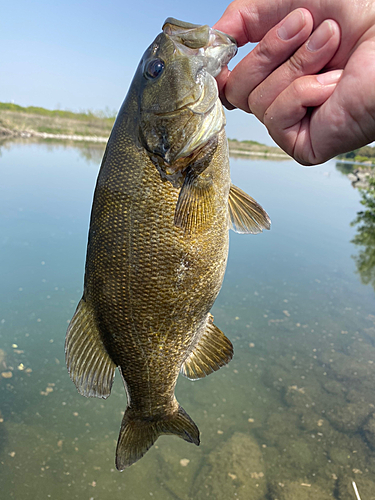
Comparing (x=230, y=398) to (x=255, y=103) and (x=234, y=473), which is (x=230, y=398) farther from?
(x=255, y=103)

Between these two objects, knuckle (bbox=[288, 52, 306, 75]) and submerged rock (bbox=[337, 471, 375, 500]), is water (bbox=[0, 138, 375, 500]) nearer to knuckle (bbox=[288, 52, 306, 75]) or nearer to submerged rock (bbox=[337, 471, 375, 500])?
submerged rock (bbox=[337, 471, 375, 500])

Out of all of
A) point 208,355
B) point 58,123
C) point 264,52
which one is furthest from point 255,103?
point 58,123

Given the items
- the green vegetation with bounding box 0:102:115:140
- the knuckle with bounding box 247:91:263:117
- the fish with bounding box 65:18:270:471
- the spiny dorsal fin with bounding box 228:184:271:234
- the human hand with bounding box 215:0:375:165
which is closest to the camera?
the human hand with bounding box 215:0:375:165

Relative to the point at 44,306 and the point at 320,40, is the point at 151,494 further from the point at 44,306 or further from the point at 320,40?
the point at 320,40

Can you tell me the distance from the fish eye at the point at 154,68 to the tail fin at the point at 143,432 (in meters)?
1.71

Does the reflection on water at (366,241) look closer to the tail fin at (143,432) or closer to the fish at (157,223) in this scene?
the tail fin at (143,432)

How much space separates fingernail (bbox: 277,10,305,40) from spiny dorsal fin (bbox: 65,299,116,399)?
1.53 m

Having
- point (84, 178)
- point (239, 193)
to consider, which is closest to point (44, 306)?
point (239, 193)

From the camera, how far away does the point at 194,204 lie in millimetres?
1589

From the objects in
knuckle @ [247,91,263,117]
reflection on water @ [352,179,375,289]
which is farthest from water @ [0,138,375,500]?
knuckle @ [247,91,263,117]

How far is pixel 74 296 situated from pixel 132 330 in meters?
5.58

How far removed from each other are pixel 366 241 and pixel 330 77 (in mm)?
13279

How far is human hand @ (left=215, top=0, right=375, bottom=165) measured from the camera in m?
1.37

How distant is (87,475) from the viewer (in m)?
4.01
